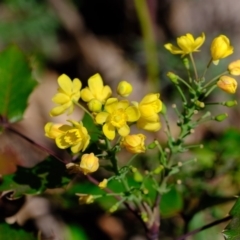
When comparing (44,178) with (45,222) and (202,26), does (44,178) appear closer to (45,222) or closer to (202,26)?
(45,222)

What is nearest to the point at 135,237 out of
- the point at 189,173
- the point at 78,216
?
the point at 78,216

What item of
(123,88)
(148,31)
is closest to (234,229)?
(123,88)

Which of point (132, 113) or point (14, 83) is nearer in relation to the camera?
point (132, 113)

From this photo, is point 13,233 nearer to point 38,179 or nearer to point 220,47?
point 38,179

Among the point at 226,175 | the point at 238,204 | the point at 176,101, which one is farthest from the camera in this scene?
the point at 176,101

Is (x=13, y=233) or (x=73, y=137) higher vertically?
(x=73, y=137)

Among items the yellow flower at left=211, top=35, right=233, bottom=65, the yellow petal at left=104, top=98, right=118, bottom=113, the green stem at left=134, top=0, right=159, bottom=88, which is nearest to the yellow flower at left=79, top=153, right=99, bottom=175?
the yellow petal at left=104, top=98, right=118, bottom=113

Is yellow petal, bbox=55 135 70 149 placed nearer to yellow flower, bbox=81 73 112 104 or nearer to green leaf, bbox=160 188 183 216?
yellow flower, bbox=81 73 112 104
